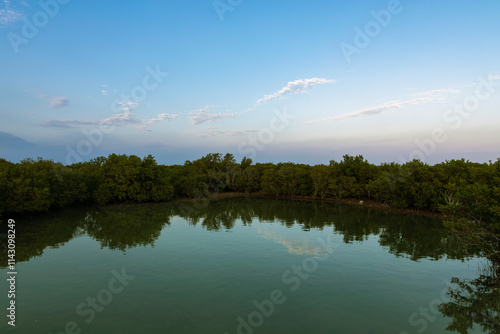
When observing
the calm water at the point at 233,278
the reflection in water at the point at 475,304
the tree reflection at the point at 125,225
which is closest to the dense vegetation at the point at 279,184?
the reflection in water at the point at 475,304

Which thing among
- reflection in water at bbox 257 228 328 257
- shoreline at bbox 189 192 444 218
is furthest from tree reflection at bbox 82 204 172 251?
shoreline at bbox 189 192 444 218

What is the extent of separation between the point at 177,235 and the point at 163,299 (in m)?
17.7

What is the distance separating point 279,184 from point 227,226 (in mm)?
41485

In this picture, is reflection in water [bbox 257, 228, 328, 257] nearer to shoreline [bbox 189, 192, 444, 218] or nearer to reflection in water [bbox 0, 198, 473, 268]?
reflection in water [bbox 0, 198, 473, 268]

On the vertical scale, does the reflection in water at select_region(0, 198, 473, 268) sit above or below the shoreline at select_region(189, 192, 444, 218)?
below

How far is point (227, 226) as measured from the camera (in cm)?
3925

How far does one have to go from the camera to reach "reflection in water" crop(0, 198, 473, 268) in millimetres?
27781

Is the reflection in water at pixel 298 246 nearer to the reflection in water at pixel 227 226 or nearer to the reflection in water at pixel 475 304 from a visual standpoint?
the reflection in water at pixel 227 226

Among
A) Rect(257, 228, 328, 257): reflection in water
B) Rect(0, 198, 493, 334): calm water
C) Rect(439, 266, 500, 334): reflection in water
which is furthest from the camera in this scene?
Rect(257, 228, 328, 257): reflection in water

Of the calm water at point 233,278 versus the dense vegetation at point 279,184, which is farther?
the dense vegetation at point 279,184

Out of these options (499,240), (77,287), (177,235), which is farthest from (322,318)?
(177,235)

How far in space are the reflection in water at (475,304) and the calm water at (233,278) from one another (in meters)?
0.50

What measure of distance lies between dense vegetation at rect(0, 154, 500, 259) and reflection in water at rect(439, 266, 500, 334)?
2.37 meters

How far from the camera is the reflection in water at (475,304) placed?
13.7 m
